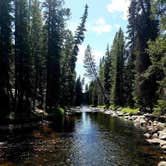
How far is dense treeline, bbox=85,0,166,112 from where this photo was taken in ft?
79.1

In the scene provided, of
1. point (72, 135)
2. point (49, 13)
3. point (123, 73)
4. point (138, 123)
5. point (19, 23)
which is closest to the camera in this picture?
point (72, 135)

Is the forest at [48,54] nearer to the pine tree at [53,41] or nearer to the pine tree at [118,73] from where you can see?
the pine tree at [53,41]

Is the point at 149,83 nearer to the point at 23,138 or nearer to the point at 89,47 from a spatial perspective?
the point at 23,138

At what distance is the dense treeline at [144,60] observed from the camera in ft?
79.1

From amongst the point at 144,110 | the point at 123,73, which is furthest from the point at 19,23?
the point at 123,73

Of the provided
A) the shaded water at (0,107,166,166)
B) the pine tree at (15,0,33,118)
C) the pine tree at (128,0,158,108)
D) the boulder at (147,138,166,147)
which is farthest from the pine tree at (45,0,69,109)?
the boulder at (147,138,166,147)

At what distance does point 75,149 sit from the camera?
22922mm

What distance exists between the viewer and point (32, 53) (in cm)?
4684

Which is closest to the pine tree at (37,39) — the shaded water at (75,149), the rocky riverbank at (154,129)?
the rocky riverbank at (154,129)

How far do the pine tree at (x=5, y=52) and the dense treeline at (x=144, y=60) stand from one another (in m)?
15.3

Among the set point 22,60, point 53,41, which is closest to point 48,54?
point 53,41

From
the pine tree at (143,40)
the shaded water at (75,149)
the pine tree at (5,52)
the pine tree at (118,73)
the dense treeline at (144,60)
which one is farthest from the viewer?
the pine tree at (118,73)

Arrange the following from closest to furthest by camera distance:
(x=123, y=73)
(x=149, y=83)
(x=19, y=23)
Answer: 1. (x=19, y=23)
2. (x=149, y=83)
3. (x=123, y=73)

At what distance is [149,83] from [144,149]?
77.4ft
